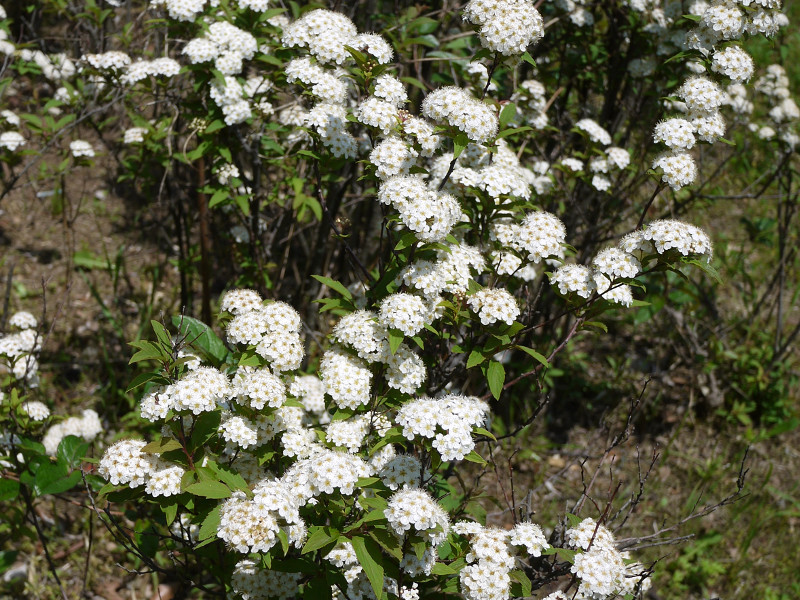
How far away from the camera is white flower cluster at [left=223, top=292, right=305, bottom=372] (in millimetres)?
2484

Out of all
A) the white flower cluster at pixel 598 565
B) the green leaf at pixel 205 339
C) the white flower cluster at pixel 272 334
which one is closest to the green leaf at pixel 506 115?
the white flower cluster at pixel 272 334

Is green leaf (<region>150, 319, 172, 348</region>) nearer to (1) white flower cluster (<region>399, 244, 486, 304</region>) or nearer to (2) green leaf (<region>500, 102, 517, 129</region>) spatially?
(1) white flower cluster (<region>399, 244, 486, 304</region>)

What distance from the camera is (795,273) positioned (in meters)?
6.14

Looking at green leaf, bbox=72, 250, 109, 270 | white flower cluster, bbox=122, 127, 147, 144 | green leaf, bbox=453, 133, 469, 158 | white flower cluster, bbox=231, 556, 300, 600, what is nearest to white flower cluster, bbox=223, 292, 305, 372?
white flower cluster, bbox=231, 556, 300, 600

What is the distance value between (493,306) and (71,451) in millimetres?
1923

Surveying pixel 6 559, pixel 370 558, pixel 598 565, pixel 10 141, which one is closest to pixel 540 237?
pixel 598 565

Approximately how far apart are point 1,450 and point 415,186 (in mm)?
2344

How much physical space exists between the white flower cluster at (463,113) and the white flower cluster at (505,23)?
231 mm

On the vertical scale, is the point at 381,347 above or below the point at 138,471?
above

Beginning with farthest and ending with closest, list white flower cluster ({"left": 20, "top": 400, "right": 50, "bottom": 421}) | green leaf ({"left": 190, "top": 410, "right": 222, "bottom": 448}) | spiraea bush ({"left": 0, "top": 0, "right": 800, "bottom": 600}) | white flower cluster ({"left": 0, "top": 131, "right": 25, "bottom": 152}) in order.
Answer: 1. white flower cluster ({"left": 0, "top": 131, "right": 25, "bottom": 152})
2. white flower cluster ({"left": 20, "top": 400, "right": 50, "bottom": 421})
3. green leaf ({"left": 190, "top": 410, "right": 222, "bottom": 448})
4. spiraea bush ({"left": 0, "top": 0, "right": 800, "bottom": 600})

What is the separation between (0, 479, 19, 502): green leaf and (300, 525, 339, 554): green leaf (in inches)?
58.5

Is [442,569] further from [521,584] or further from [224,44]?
[224,44]

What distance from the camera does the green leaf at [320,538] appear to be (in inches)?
79.6

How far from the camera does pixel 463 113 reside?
259 cm
